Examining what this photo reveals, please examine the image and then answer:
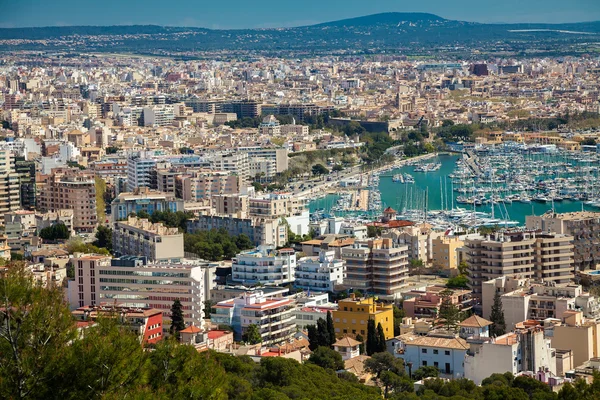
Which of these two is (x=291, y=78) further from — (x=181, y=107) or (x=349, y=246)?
(x=349, y=246)

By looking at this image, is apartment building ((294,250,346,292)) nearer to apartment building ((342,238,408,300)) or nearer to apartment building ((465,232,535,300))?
apartment building ((342,238,408,300))

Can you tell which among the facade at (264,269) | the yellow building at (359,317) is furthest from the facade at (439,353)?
the facade at (264,269)

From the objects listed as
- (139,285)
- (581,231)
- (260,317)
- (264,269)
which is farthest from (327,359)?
(581,231)

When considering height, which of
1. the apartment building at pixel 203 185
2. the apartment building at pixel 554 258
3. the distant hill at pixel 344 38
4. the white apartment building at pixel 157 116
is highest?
the distant hill at pixel 344 38

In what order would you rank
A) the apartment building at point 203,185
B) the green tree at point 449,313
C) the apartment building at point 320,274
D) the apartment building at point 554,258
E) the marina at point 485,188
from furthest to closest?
the marina at point 485,188 < the apartment building at point 203,185 < the apartment building at point 320,274 < the apartment building at point 554,258 < the green tree at point 449,313

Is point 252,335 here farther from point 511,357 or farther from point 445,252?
point 445,252

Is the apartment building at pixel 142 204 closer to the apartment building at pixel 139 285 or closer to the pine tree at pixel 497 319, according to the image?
the apartment building at pixel 139 285
